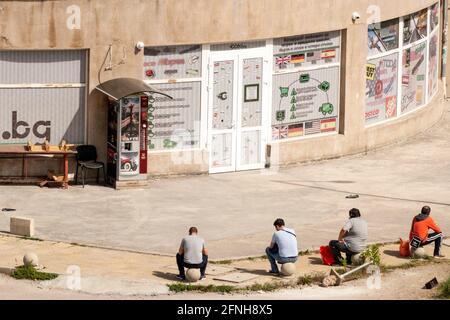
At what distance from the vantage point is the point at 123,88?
114 feet

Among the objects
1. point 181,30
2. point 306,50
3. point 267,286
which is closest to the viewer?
point 267,286

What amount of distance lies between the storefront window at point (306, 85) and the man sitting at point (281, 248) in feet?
32.2

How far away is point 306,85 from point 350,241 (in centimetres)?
1021

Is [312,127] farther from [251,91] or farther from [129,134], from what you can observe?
[129,134]

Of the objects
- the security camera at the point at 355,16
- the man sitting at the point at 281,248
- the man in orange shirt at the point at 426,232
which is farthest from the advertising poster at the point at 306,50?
the man sitting at the point at 281,248

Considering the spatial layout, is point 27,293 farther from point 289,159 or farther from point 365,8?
point 365,8

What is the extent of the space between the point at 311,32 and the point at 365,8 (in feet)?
7.11

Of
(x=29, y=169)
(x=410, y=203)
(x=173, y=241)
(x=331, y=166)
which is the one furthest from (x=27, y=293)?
(x=331, y=166)

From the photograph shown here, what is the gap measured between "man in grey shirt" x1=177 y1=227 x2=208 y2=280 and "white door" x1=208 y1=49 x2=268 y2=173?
9213 millimetres

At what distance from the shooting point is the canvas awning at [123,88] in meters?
34.4

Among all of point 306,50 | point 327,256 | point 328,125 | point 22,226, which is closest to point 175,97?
point 306,50

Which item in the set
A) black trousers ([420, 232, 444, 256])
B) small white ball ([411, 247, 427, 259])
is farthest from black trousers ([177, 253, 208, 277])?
black trousers ([420, 232, 444, 256])

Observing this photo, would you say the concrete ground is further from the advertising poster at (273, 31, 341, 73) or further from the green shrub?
the advertising poster at (273, 31, 341, 73)

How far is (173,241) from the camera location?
30.8 m
